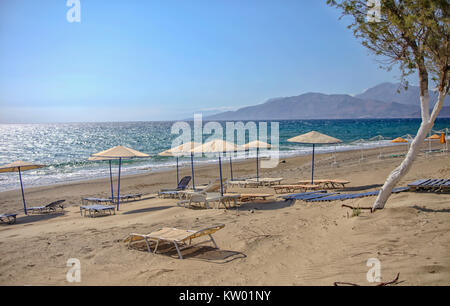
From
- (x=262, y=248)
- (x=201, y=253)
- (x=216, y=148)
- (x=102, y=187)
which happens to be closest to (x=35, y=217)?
(x=216, y=148)

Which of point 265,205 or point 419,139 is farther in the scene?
point 265,205

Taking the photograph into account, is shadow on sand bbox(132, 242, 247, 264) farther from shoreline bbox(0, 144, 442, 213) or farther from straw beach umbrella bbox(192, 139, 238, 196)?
shoreline bbox(0, 144, 442, 213)

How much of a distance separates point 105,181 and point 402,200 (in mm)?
15761

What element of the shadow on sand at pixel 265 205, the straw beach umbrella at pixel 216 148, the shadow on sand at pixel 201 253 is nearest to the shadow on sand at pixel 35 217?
the straw beach umbrella at pixel 216 148

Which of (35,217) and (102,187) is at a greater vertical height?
(35,217)

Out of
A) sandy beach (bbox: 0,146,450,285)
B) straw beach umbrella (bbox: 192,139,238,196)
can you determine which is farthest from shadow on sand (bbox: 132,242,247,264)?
straw beach umbrella (bbox: 192,139,238,196)

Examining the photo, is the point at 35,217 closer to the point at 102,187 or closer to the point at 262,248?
the point at 102,187

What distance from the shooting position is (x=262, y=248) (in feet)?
18.1

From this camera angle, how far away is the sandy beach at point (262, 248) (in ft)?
13.7

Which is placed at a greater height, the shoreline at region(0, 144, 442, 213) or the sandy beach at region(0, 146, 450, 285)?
the sandy beach at region(0, 146, 450, 285)

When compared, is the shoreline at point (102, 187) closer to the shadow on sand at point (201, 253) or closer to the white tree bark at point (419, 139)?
the shadow on sand at point (201, 253)

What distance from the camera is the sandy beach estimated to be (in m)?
4.18
